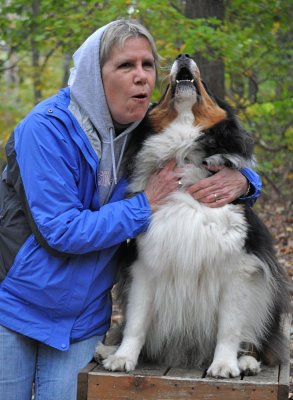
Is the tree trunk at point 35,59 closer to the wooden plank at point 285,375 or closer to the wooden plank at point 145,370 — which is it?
the wooden plank at point 285,375

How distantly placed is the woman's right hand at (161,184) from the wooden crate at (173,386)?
0.79 metres

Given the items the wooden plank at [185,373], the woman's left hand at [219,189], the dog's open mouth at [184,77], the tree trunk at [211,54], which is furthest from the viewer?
the tree trunk at [211,54]

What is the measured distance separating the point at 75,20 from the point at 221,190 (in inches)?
189

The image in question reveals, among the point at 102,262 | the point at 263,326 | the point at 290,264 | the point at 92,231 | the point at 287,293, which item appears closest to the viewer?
the point at 92,231

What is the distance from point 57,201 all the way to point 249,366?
1173 millimetres

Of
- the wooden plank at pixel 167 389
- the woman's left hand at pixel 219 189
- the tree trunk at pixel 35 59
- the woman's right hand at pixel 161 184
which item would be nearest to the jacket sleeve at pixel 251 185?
the woman's left hand at pixel 219 189

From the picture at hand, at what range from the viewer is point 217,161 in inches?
126

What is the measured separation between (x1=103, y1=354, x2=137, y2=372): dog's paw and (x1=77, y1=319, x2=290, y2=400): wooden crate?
3cm

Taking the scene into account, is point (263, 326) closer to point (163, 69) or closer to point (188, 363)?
point (188, 363)

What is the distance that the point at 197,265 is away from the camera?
304cm

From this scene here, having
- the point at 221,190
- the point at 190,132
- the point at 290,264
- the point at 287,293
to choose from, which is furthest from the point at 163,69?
the point at 290,264

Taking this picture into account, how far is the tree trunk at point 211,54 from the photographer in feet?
24.4

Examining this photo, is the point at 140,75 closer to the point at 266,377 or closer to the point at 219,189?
the point at 219,189

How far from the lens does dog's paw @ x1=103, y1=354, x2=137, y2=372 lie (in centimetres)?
298
